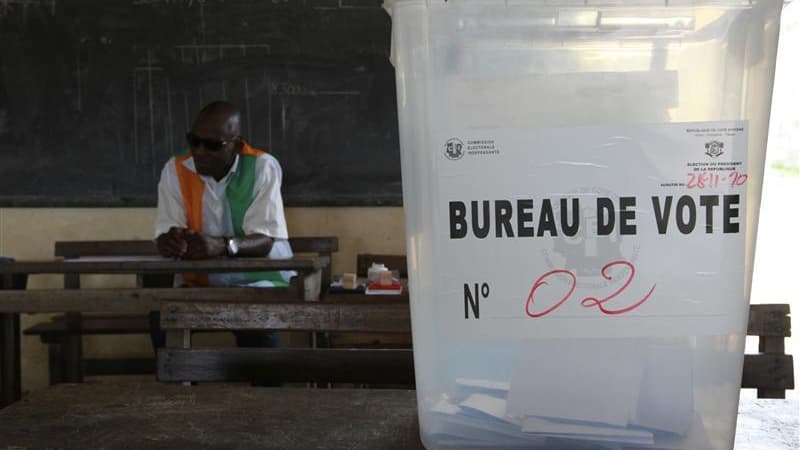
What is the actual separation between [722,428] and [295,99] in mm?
3097

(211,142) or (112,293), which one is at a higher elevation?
(211,142)

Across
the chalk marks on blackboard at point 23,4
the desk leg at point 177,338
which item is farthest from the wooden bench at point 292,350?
the chalk marks on blackboard at point 23,4

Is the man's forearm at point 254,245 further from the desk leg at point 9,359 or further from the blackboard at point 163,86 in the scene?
the desk leg at point 9,359

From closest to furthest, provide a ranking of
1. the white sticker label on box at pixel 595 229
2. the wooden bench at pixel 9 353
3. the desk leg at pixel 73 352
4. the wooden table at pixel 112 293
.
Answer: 1. the white sticker label on box at pixel 595 229
2. the wooden table at pixel 112 293
3. the wooden bench at pixel 9 353
4. the desk leg at pixel 73 352

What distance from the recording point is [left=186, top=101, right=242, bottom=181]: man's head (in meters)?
2.92

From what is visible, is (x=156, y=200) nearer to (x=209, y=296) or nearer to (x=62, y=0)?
(x=62, y=0)

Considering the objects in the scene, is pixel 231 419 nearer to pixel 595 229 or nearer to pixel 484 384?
pixel 484 384

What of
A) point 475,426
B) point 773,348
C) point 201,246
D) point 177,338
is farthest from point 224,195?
point 475,426

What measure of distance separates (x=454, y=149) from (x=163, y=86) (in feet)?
10.4

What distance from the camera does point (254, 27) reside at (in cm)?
347

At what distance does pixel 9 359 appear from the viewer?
105 inches

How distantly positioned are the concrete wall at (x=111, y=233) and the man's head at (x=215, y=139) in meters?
0.61

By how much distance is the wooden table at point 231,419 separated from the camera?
590mm

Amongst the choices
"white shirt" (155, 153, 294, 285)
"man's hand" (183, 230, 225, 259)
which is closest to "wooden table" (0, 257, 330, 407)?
"man's hand" (183, 230, 225, 259)
